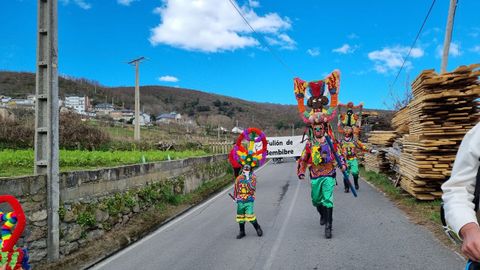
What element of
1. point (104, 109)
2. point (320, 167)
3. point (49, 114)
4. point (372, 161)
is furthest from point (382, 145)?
point (104, 109)

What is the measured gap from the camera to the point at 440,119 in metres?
10.4

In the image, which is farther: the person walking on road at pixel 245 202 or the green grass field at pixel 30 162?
the green grass field at pixel 30 162

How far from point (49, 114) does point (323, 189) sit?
5453 mm

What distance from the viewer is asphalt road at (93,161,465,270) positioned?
6527 mm

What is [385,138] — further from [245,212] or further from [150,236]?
[150,236]

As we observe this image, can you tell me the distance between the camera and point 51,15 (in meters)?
7.42

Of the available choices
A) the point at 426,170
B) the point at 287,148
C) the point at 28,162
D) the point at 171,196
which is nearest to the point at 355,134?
the point at 426,170

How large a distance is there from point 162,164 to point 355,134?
24.6 ft

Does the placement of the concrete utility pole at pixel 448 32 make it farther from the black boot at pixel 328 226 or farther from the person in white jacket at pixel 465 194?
the person in white jacket at pixel 465 194

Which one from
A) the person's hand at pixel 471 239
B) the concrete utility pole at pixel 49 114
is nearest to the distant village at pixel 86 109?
the concrete utility pole at pixel 49 114

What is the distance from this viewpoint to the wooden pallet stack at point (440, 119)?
9.96 metres

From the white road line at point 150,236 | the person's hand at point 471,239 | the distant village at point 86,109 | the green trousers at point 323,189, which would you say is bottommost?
the white road line at point 150,236

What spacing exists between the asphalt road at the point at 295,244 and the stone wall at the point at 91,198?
32.9 inches

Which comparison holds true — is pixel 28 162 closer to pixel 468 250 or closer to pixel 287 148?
pixel 468 250
